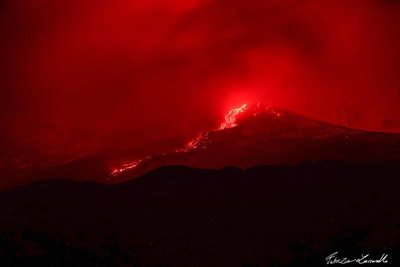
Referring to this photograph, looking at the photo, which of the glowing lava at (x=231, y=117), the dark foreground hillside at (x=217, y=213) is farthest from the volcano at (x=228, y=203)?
the glowing lava at (x=231, y=117)

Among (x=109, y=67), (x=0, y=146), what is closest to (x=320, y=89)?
(x=109, y=67)

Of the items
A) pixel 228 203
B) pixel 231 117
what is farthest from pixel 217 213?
pixel 231 117

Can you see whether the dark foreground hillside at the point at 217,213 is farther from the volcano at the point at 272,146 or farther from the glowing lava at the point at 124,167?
the glowing lava at the point at 124,167

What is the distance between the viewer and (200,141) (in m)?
22.3

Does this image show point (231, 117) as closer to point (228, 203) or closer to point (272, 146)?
point (272, 146)

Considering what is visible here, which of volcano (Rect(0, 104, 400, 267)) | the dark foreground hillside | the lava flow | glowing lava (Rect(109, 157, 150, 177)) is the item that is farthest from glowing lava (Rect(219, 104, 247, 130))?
the dark foreground hillside

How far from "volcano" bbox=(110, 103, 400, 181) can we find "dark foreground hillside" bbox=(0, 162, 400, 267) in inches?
36.9

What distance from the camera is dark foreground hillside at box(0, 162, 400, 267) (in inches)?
548

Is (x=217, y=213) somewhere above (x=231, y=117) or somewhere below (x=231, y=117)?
below

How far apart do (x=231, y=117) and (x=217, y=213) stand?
8.80 m

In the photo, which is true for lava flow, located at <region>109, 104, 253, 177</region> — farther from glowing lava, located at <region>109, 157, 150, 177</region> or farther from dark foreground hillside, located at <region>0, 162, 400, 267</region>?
dark foreground hillside, located at <region>0, 162, 400, 267</region>

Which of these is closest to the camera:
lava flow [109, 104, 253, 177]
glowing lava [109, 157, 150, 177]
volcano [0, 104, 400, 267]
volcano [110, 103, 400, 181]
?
volcano [0, 104, 400, 267]

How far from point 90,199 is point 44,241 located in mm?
7520

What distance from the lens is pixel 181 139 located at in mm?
23281
